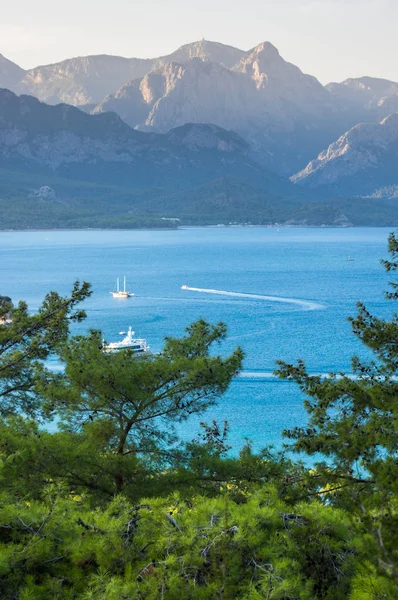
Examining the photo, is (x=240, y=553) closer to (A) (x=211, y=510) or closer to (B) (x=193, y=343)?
(A) (x=211, y=510)

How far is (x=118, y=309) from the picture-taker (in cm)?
7450

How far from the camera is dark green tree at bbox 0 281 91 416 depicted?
17.9 meters

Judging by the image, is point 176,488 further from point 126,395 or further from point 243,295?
point 243,295

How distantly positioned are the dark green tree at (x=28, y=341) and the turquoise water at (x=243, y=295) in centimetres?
1933

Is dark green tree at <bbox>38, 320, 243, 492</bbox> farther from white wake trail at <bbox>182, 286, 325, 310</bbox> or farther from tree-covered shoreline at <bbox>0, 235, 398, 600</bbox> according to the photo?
white wake trail at <bbox>182, 286, 325, 310</bbox>

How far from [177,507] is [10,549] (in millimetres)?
2359

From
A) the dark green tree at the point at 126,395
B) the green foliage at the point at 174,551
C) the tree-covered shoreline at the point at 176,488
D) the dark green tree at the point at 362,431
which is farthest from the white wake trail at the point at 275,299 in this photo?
the green foliage at the point at 174,551

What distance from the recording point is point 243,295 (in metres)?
82.0

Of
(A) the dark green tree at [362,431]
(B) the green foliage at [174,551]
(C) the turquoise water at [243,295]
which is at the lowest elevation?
(C) the turquoise water at [243,295]

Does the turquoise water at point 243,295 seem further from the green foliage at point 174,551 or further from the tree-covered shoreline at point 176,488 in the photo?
the green foliage at point 174,551

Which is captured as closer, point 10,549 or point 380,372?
point 10,549

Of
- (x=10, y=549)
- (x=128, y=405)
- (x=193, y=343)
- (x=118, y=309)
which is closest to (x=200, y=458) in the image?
(x=128, y=405)

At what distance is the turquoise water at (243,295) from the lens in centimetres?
4556

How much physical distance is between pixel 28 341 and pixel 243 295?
6407 centimetres
